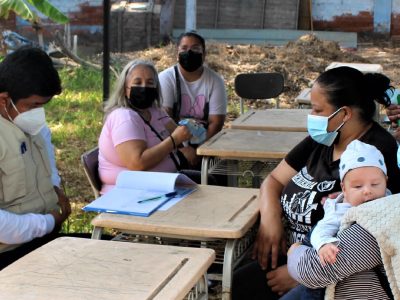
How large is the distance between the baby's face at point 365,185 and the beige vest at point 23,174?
145 centimetres

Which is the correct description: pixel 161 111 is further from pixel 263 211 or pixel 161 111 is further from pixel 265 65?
pixel 265 65

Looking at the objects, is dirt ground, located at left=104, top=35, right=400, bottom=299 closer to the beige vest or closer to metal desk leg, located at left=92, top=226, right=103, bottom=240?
the beige vest

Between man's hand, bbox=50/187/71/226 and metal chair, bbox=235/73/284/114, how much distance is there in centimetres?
352

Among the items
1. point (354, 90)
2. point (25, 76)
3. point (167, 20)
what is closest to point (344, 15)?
point (167, 20)

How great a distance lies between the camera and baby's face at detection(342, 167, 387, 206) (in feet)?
7.84

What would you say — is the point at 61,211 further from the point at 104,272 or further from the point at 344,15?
the point at 344,15

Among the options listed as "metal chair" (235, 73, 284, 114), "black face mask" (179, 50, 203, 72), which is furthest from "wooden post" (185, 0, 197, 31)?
"black face mask" (179, 50, 203, 72)

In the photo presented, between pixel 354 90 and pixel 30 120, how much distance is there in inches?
55.1

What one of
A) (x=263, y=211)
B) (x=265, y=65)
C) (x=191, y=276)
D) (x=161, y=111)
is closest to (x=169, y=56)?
(x=265, y=65)

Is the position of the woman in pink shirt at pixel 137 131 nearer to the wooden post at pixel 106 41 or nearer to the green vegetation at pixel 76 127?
the green vegetation at pixel 76 127

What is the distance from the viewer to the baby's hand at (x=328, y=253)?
228 centimetres

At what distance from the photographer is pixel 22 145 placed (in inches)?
127

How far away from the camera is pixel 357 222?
2.23m

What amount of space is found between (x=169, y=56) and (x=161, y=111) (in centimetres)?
847
